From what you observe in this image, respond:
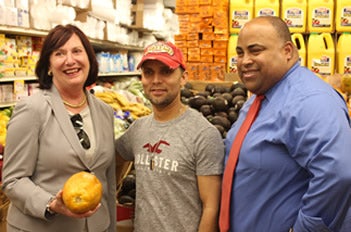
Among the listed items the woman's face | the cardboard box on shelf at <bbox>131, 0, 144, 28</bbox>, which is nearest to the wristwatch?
the woman's face

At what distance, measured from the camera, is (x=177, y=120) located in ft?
5.49

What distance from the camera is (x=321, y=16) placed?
5.59 m

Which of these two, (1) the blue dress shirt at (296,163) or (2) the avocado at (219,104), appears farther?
(2) the avocado at (219,104)

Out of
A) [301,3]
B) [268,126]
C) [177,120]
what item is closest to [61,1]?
[301,3]

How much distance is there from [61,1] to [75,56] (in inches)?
135

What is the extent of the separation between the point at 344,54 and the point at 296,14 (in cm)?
90

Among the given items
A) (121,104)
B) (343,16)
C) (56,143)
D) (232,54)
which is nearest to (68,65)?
(56,143)

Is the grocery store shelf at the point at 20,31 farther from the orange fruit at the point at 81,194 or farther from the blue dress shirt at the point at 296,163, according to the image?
the blue dress shirt at the point at 296,163

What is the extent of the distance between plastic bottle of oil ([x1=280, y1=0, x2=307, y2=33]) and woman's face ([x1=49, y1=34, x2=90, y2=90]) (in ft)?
14.7

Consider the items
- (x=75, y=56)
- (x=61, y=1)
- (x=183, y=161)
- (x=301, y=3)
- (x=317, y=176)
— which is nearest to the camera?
(x=317, y=176)

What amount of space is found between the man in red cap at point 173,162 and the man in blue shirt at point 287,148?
0.37 ft

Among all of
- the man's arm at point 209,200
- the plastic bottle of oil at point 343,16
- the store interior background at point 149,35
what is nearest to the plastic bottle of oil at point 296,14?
the store interior background at point 149,35

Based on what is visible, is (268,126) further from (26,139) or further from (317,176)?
(26,139)

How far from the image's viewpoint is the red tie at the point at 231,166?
157 cm
